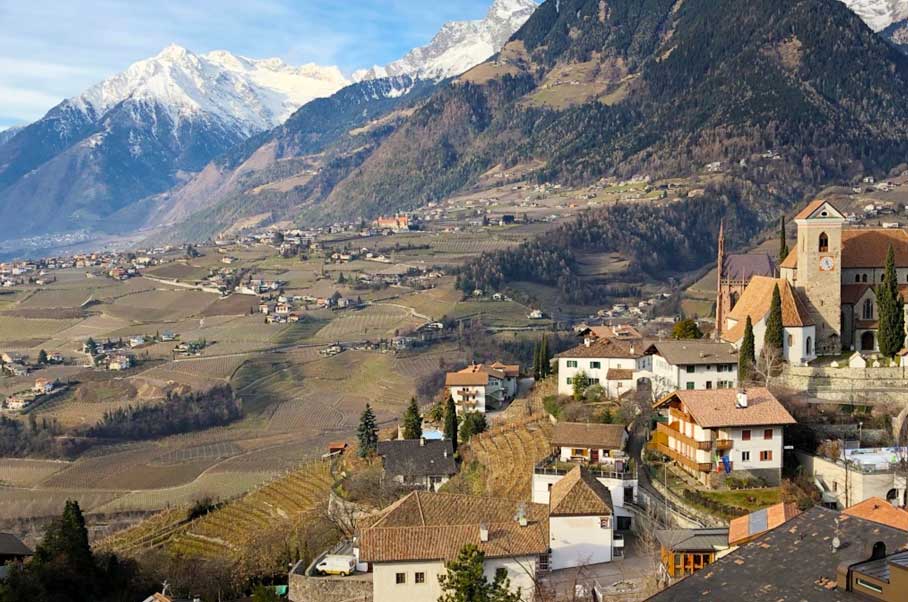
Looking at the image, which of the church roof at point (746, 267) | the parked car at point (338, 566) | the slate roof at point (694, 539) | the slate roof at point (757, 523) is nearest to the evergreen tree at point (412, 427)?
the parked car at point (338, 566)

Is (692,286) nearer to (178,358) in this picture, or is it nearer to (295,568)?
(178,358)

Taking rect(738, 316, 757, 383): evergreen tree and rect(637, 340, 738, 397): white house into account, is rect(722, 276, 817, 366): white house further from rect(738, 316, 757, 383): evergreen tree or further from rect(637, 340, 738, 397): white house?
rect(637, 340, 738, 397): white house

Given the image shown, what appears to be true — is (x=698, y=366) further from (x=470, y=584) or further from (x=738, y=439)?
(x=470, y=584)

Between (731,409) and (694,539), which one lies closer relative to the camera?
(694,539)

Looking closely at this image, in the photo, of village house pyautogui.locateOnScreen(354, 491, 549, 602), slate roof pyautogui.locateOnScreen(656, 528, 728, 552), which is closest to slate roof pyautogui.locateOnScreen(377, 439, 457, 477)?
village house pyautogui.locateOnScreen(354, 491, 549, 602)

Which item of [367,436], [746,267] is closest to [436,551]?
[367,436]

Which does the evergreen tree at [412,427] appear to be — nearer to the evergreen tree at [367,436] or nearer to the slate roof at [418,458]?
the evergreen tree at [367,436]
